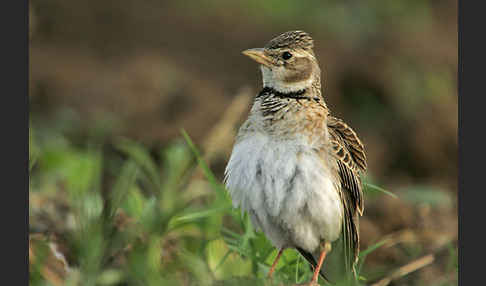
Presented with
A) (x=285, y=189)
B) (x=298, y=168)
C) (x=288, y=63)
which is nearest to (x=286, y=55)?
(x=288, y=63)

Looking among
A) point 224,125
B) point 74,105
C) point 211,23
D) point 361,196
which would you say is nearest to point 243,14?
point 211,23

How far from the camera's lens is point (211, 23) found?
11281mm

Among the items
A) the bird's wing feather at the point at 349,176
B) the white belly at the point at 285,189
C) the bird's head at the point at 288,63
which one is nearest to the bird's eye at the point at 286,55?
the bird's head at the point at 288,63

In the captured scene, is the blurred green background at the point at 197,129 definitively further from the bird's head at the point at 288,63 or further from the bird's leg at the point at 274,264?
the bird's head at the point at 288,63

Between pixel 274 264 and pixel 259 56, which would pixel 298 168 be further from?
pixel 259 56

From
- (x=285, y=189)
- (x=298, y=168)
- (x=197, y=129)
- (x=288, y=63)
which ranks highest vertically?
(x=288, y=63)

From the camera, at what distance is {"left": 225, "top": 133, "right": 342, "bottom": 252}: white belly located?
4430mm

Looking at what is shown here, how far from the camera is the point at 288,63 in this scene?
16.3 feet

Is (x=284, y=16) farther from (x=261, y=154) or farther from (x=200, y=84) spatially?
(x=261, y=154)

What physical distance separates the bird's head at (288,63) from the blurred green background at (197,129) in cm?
76

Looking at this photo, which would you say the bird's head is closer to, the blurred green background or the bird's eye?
the bird's eye

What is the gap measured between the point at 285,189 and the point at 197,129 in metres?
4.23

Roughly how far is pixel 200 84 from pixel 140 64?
91 cm

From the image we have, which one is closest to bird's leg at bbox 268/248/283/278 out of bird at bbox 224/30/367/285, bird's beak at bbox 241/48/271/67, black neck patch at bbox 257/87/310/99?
bird at bbox 224/30/367/285
